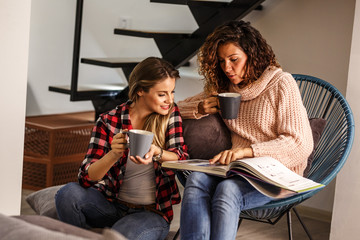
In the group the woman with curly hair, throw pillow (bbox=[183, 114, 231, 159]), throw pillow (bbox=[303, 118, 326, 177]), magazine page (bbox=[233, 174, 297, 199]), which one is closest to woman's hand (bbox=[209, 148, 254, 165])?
the woman with curly hair

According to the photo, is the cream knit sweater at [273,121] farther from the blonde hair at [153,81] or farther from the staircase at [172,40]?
the staircase at [172,40]

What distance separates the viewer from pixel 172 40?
3262 mm

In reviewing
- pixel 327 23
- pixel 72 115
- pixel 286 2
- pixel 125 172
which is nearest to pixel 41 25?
pixel 72 115

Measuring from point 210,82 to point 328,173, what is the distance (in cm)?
59

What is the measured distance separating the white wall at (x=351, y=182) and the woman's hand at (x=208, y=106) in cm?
60

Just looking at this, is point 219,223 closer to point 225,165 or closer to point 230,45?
point 225,165

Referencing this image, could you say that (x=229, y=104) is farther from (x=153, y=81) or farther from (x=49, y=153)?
(x=49, y=153)

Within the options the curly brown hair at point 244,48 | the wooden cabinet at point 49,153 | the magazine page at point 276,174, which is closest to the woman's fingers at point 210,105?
the curly brown hair at point 244,48

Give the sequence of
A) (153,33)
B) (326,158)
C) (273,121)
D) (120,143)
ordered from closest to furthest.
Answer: (120,143), (273,121), (326,158), (153,33)

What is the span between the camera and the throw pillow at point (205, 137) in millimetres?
2160

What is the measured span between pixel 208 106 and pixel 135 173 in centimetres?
44

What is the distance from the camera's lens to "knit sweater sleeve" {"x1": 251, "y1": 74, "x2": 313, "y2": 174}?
197cm

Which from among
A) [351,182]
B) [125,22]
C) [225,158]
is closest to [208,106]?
[225,158]

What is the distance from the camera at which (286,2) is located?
3.09 m
